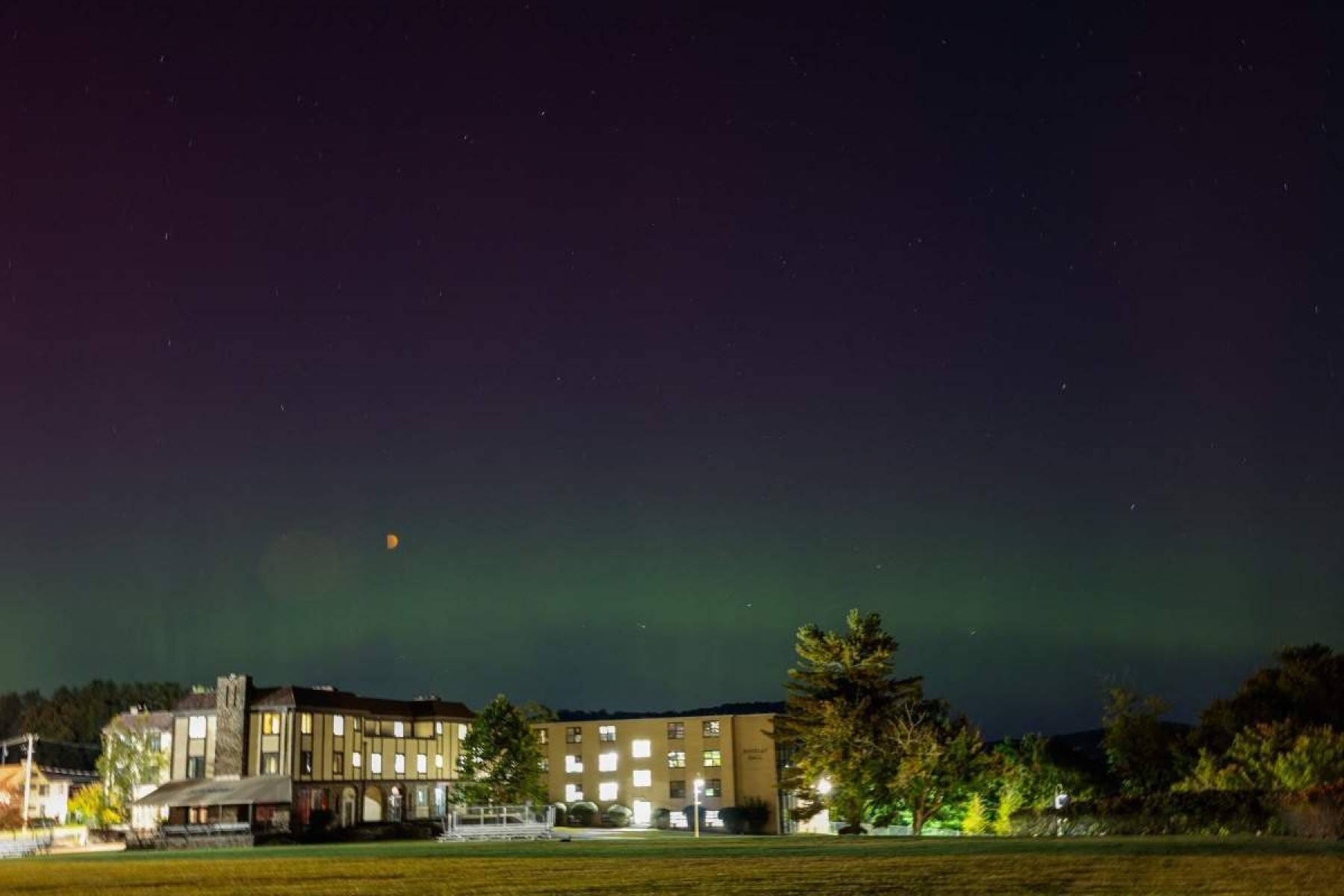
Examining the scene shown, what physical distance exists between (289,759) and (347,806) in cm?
519

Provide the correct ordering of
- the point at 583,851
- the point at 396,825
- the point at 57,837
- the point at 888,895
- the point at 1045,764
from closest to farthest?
1. the point at 888,895
2. the point at 583,851
3. the point at 396,825
4. the point at 57,837
5. the point at 1045,764

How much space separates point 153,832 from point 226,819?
12.2 metres

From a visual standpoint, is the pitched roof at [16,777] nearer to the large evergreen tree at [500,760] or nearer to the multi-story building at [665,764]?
the multi-story building at [665,764]

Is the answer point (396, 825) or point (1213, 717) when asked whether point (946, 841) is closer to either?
point (396, 825)

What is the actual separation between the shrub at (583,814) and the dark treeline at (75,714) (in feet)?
297

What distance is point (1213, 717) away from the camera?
73.8m

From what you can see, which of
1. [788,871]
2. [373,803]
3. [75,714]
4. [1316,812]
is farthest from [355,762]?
[75,714]

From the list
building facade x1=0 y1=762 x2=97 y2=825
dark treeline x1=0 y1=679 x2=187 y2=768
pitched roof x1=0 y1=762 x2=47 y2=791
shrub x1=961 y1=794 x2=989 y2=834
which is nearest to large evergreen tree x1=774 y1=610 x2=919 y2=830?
shrub x1=961 y1=794 x2=989 y2=834

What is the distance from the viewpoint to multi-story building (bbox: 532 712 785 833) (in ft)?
301

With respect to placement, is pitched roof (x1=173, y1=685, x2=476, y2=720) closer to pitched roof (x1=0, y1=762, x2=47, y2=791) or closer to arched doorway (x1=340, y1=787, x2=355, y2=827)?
arched doorway (x1=340, y1=787, x2=355, y2=827)

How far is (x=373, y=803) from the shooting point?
80.9 metres

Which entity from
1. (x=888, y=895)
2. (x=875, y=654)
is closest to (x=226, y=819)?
(x=875, y=654)

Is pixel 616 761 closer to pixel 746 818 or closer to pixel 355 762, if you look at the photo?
pixel 746 818

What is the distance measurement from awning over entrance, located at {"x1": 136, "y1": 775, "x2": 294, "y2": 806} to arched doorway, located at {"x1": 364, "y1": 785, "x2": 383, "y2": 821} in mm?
7722
